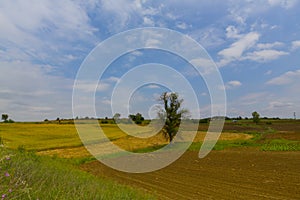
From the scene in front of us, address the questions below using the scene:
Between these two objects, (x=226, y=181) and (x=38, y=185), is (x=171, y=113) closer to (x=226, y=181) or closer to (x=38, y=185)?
(x=226, y=181)

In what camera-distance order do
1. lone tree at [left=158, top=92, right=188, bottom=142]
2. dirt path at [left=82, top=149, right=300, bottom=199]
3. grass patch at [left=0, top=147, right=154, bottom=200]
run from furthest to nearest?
1. lone tree at [left=158, top=92, right=188, bottom=142]
2. dirt path at [left=82, top=149, right=300, bottom=199]
3. grass patch at [left=0, top=147, right=154, bottom=200]

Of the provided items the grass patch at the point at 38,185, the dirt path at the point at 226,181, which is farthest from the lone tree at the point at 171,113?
the grass patch at the point at 38,185

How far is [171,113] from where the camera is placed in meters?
31.3

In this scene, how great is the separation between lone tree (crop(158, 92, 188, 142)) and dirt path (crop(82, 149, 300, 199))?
13610mm

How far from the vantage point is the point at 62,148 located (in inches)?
1380

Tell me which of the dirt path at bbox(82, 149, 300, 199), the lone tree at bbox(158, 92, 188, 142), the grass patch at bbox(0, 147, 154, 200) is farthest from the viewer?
the lone tree at bbox(158, 92, 188, 142)

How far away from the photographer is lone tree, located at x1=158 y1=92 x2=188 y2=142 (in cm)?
3131

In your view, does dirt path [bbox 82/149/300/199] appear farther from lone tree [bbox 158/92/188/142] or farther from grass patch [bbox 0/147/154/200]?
lone tree [bbox 158/92/188/142]

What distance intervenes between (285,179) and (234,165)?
4.87 meters

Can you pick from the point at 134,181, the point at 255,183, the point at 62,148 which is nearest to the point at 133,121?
the point at 62,148

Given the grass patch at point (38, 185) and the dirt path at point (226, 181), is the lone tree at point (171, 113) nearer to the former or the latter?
the dirt path at point (226, 181)

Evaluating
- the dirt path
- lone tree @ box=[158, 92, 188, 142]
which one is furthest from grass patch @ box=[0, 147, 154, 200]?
lone tree @ box=[158, 92, 188, 142]

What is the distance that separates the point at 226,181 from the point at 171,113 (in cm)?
1901

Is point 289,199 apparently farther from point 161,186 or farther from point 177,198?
point 161,186
